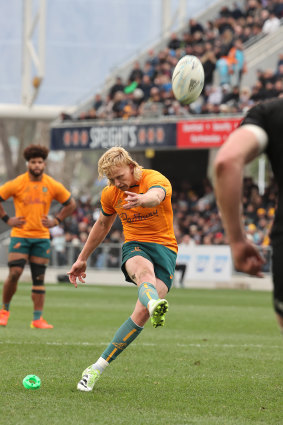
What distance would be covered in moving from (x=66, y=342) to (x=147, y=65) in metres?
24.2

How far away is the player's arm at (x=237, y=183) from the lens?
3.89 meters

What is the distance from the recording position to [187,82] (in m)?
8.88

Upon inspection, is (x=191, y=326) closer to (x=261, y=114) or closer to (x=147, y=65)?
(x=261, y=114)

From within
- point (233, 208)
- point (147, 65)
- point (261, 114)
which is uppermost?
→ point (147, 65)

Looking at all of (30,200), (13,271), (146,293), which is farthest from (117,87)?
(146,293)

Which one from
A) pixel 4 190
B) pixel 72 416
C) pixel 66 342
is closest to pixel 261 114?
pixel 72 416

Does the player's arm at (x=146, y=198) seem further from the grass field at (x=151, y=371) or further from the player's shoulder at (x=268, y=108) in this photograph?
the player's shoulder at (x=268, y=108)

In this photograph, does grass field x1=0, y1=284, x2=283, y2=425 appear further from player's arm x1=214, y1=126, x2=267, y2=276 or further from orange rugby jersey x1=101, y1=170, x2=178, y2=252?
player's arm x1=214, y1=126, x2=267, y2=276

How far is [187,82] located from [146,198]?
2.90m

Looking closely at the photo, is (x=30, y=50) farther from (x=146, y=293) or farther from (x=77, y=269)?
(x=146, y=293)

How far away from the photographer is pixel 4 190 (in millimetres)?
11773

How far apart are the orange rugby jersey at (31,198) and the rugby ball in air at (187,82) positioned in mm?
3279

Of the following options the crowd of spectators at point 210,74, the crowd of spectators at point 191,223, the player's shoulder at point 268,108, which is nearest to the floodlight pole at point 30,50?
the crowd of spectators at point 210,74

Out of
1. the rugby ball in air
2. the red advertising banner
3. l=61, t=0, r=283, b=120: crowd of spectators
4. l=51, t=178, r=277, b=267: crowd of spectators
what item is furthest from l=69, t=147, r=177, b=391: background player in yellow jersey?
the red advertising banner
